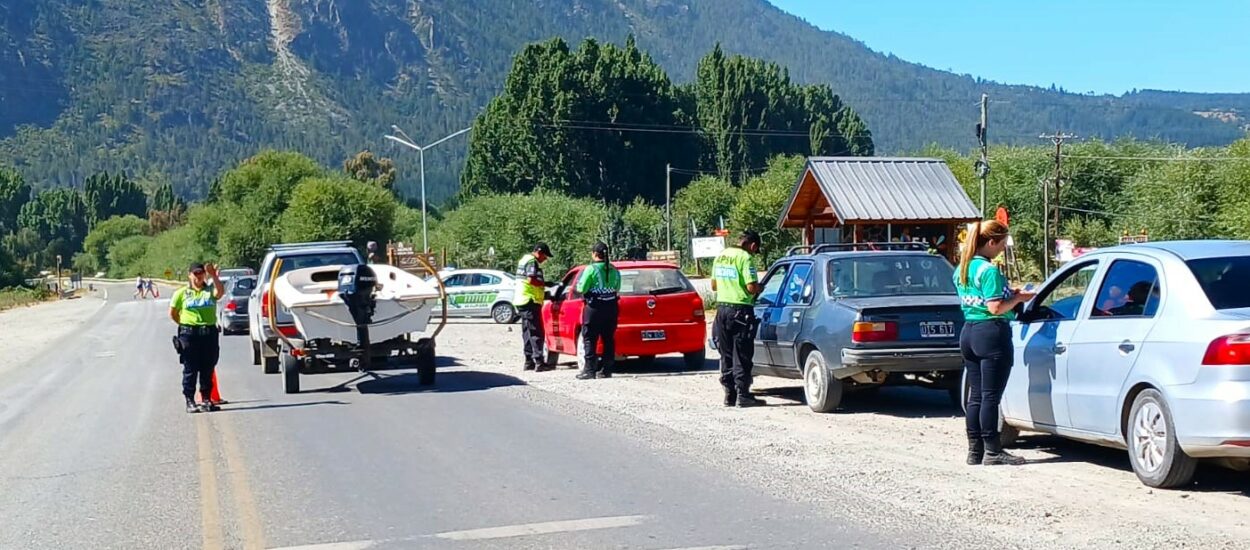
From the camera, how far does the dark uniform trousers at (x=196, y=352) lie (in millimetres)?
14672

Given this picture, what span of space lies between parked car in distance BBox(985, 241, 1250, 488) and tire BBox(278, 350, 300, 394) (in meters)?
9.50

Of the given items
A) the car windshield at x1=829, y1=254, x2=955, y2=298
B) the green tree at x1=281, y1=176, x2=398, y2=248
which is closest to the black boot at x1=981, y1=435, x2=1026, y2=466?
the car windshield at x1=829, y1=254, x2=955, y2=298

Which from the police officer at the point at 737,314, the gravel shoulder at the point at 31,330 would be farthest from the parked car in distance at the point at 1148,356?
the gravel shoulder at the point at 31,330

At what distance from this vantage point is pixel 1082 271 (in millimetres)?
9492

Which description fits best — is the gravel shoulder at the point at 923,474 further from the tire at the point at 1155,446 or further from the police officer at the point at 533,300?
the police officer at the point at 533,300

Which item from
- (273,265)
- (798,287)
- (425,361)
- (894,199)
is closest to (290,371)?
(425,361)

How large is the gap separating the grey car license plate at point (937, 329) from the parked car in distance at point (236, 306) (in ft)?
74.3

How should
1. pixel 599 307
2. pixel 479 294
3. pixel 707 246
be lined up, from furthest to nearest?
pixel 707 246 < pixel 479 294 < pixel 599 307

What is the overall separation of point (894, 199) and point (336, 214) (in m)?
56.8

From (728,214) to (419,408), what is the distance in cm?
6430

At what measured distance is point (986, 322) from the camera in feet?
29.7

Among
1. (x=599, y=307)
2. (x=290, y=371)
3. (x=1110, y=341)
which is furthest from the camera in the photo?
(x=599, y=307)

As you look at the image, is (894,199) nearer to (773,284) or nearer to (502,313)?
(502,313)

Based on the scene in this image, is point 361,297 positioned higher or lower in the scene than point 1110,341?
higher
